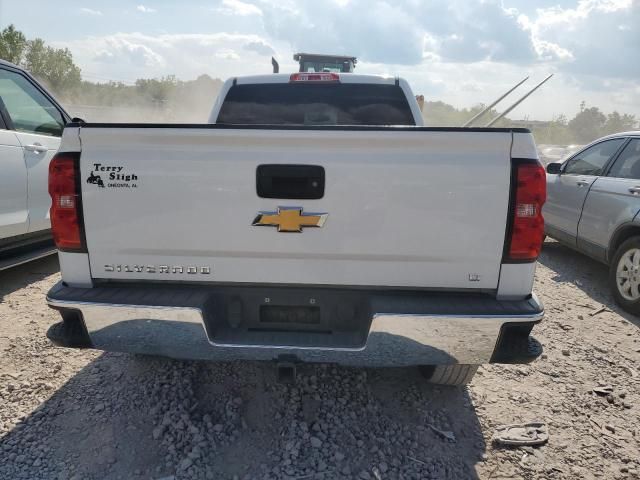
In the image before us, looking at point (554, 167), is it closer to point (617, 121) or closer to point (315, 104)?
point (315, 104)

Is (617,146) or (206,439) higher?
(617,146)

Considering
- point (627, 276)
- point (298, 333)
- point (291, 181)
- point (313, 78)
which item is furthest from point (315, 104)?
point (627, 276)

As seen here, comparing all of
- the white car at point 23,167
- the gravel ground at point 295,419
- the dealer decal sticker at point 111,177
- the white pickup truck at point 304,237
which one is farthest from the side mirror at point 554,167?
the white car at point 23,167

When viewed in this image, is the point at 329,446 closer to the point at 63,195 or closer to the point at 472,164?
the point at 472,164

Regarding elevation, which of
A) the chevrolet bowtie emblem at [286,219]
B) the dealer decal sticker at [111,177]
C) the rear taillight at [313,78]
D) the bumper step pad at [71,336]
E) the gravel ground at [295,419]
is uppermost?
the rear taillight at [313,78]

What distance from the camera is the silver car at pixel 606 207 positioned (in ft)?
15.4

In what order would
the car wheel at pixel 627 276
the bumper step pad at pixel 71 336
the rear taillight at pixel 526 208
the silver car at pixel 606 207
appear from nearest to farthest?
1. the rear taillight at pixel 526 208
2. the bumper step pad at pixel 71 336
3. the car wheel at pixel 627 276
4. the silver car at pixel 606 207

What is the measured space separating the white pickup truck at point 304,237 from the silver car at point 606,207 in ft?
10.7

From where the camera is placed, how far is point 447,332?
2125 millimetres

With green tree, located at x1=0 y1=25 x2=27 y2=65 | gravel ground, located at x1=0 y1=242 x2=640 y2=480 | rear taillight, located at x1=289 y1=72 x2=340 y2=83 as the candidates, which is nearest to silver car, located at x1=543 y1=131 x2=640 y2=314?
gravel ground, located at x1=0 y1=242 x2=640 y2=480

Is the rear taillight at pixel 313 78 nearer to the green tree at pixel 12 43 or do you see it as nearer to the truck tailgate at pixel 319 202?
the truck tailgate at pixel 319 202

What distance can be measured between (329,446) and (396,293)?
3.04 ft

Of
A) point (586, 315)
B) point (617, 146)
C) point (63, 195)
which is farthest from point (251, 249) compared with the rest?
point (617, 146)

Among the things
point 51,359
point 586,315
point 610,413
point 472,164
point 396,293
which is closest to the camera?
point 472,164
